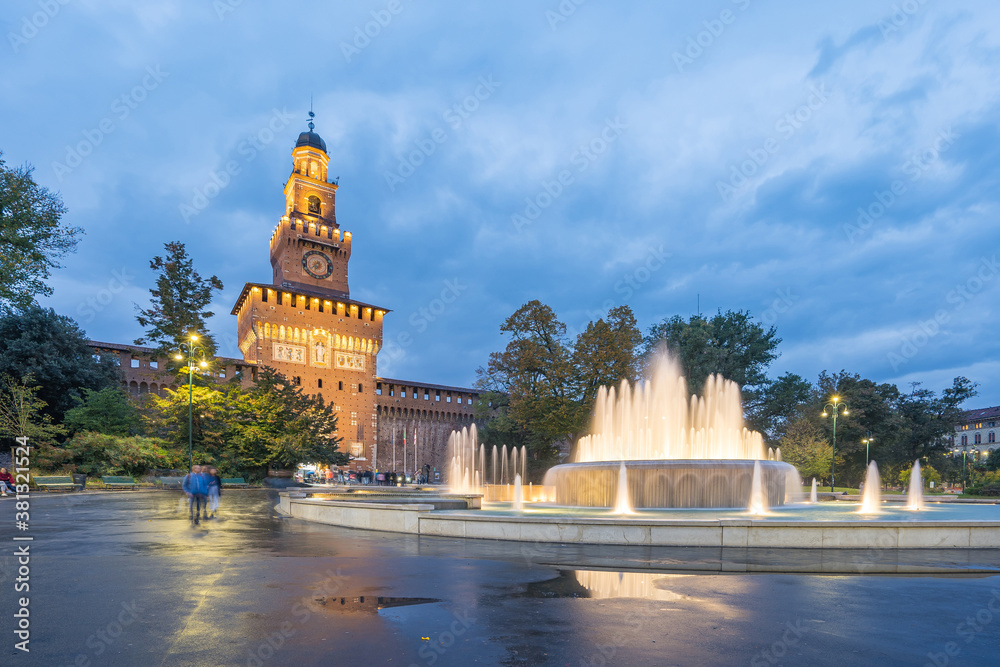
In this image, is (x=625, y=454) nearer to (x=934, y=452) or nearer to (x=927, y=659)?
(x=927, y=659)

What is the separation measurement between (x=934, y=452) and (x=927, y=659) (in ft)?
204

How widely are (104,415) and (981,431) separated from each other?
408 feet

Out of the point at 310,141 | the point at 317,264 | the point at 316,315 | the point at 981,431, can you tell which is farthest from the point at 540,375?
the point at 981,431

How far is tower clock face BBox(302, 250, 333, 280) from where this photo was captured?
6047 centimetres

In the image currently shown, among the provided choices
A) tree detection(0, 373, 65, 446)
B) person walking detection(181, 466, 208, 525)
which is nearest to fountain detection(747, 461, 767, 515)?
person walking detection(181, 466, 208, 525)

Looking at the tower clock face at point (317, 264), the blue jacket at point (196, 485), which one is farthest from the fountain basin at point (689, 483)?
the tower clock face at point (317, 264)

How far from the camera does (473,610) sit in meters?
5.12

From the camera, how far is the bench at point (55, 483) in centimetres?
2295

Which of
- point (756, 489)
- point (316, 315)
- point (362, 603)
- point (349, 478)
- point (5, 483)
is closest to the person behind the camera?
point (362, 603)

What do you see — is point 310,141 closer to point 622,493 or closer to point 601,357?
point 601,357

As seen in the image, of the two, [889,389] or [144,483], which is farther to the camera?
[889,389]

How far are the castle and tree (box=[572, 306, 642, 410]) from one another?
29.2m

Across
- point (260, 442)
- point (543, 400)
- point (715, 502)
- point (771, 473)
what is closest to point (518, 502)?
point (715, 502)

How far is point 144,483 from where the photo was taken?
90.6ft
